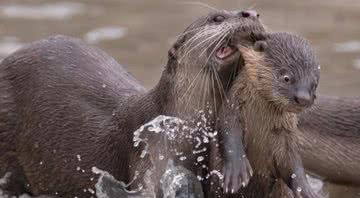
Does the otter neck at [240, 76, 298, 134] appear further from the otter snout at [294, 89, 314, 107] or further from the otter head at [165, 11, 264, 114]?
the otter snout at [294, 89, 314, 107]

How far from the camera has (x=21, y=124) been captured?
18.1ft

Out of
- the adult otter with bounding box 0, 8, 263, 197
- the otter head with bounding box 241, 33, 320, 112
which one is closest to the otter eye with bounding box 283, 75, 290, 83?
the otter head with bounding box 241, 33, 320, 112

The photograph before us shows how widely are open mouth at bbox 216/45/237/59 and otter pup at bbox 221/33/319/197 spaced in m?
0.07

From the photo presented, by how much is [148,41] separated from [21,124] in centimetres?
283

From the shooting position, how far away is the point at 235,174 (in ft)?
15.0

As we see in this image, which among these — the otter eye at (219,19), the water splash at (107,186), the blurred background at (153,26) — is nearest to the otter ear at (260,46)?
the otter eye at (219,19)

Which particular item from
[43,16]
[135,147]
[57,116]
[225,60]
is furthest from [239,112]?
[43,16]

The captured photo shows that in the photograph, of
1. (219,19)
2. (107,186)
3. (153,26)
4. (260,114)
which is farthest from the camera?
(153,26)

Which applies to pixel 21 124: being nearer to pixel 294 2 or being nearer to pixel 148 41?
pixel 148 41

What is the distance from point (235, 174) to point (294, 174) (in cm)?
28

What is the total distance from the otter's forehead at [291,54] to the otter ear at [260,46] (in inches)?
0.6

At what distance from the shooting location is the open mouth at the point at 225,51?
15.4 ft

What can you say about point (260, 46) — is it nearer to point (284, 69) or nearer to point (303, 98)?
point (284, 69)

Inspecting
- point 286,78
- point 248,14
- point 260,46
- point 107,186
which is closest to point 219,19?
point 248,14
